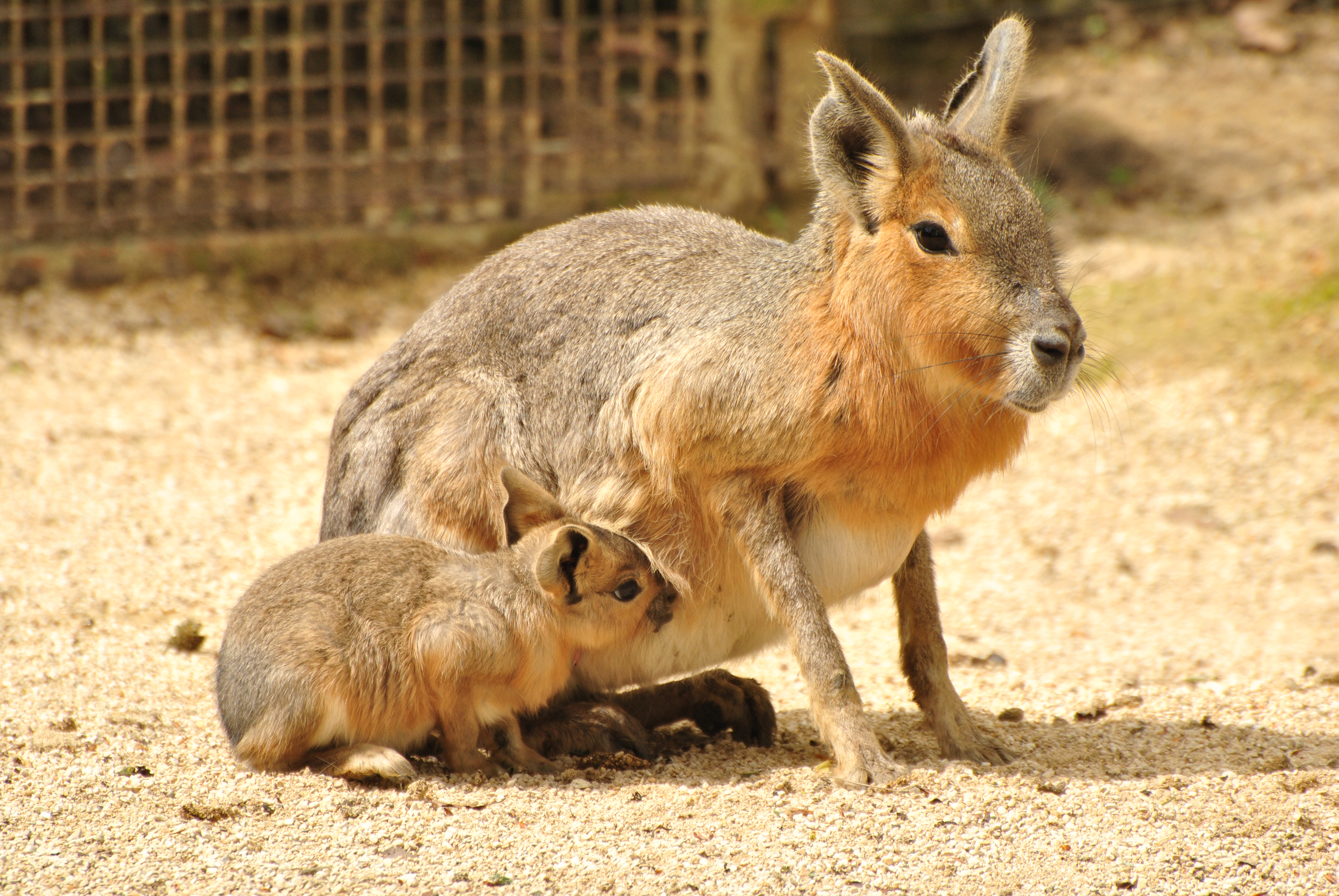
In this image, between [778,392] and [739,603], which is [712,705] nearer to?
[739,603]

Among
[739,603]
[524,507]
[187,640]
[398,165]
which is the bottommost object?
[187,640]

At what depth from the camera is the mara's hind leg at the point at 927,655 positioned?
14.2ft

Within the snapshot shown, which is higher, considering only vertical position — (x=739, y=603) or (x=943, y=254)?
(x=943, y=254)

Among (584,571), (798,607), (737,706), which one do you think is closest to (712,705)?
(737,706)

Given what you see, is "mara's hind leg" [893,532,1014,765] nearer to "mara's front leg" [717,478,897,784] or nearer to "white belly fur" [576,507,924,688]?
"white belly fur" [576,507,924,688]

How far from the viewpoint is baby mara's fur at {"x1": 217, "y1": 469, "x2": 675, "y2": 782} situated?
12.3 ft

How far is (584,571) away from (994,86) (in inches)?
75.3

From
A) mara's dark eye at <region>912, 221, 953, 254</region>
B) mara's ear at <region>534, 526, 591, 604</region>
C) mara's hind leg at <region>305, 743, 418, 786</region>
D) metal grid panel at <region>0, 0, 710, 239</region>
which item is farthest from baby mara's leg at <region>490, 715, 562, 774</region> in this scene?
metal grid panel at <region>0, 0, 710, 239</region>

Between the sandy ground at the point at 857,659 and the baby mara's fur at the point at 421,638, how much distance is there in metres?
0.16

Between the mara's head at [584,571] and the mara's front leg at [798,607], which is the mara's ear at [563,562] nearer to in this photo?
the mara's head at [584,571]

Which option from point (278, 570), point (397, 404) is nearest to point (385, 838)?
point (278, 570)

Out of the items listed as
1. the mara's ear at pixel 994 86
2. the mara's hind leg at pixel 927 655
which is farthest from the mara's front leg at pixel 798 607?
the mara's ear at pixel 994 86

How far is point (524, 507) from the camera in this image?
414 centimetres

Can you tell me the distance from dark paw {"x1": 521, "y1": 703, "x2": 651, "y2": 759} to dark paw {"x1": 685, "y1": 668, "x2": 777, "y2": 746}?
0.85ft
